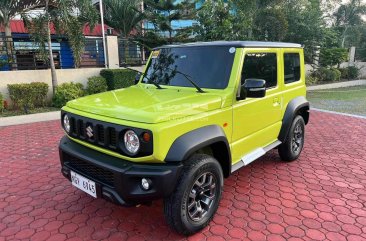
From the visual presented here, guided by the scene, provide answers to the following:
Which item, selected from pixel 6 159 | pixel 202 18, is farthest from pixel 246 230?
pixel 202 18

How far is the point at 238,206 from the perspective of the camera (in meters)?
3.45

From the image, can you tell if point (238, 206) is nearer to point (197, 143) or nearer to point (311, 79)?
point (197, 143)

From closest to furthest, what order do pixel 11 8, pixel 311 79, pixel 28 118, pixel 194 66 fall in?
pixel 194 66
pixel 28 118
pixel 11 8
pixel 311 79

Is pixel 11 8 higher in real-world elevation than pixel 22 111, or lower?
higher

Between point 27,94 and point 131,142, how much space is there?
7597mm

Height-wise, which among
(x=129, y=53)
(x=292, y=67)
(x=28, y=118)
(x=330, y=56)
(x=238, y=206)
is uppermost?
(x=129, y=53)

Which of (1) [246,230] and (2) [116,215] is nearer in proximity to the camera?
(1) [246,230]

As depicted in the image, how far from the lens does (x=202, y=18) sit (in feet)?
39.6

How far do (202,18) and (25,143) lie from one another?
866 centimetres

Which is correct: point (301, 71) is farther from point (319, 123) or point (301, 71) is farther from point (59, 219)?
point (59, 219)

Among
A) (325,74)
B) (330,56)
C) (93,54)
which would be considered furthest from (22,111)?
(330,56)

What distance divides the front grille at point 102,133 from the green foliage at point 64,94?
6.39m

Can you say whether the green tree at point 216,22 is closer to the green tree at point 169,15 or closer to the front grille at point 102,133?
the green tree at point 169,15

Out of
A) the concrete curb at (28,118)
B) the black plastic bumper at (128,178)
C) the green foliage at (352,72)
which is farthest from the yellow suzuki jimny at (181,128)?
the green foliage at (352,72)
